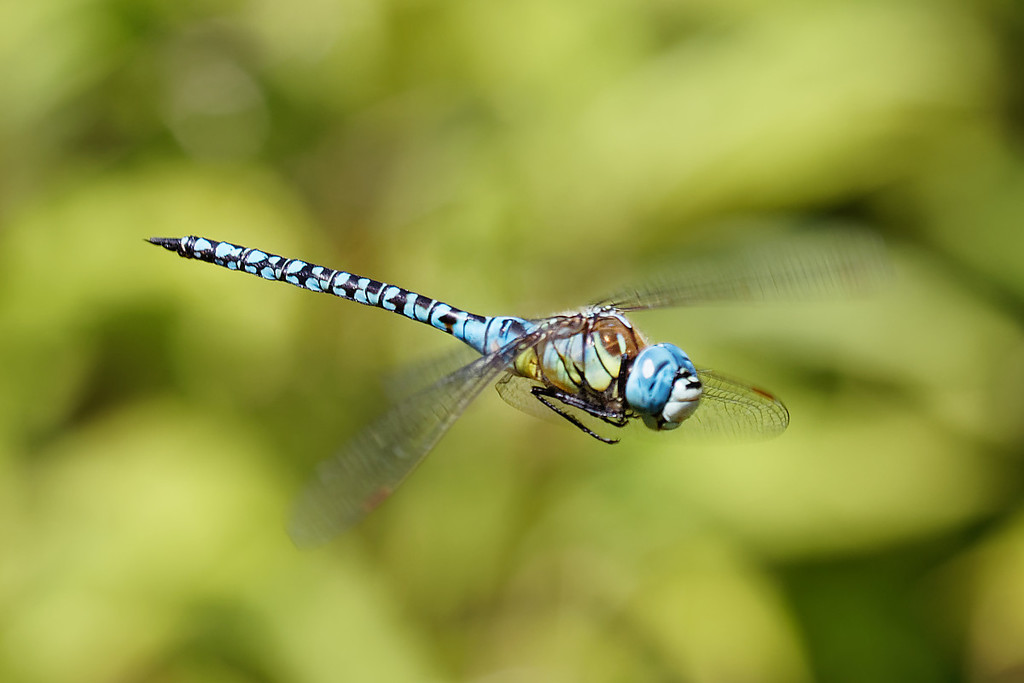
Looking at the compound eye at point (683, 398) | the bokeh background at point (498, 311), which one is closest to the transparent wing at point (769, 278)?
the compound eye at point (683, 398)

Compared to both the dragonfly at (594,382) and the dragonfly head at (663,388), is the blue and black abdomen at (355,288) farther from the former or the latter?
the dragonfly head at (663,388)

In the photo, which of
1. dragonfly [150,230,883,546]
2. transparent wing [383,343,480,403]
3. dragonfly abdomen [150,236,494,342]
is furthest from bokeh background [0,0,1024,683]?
dragonfly [150,230,883,546]

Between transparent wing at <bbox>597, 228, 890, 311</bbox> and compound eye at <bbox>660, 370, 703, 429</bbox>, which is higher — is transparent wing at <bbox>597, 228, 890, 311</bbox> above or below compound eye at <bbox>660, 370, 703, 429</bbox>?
above

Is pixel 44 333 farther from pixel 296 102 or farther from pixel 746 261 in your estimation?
pixel 746 261

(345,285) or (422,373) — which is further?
(345,285)

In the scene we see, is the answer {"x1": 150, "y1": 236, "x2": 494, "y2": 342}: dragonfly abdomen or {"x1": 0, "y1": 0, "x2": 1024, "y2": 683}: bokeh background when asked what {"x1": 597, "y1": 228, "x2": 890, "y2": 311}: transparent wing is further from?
{"x1": 0, "y1": 0, "x2": 1024, "y2": 683}: bokeh background

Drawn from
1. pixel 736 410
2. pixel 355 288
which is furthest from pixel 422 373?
pixel 736 410

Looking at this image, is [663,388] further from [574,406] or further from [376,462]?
[376,462]
